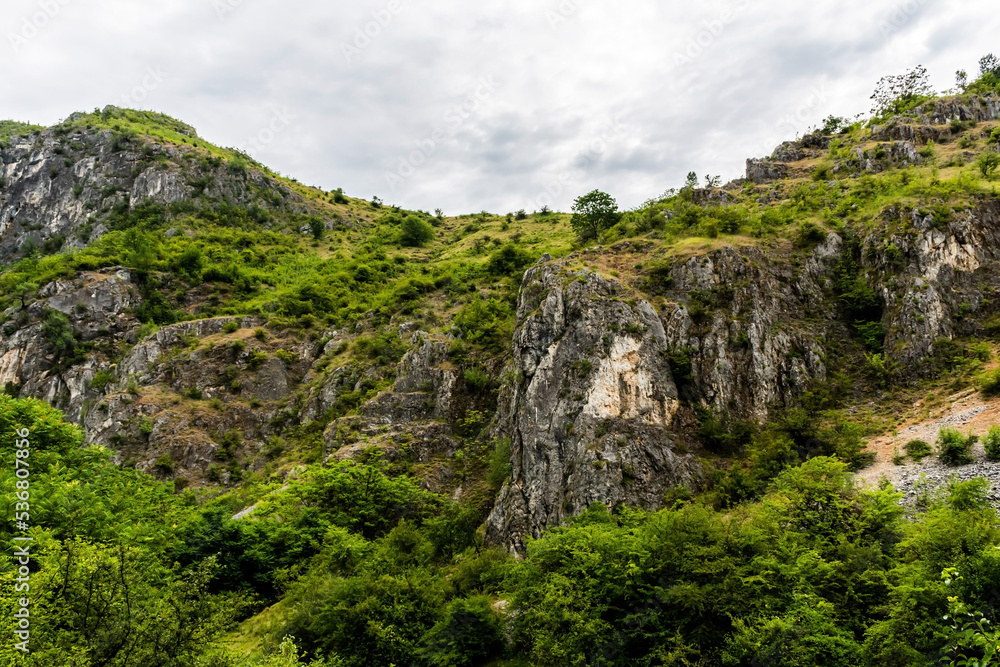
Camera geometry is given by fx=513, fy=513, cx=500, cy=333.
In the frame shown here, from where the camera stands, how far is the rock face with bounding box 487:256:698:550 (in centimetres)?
2675

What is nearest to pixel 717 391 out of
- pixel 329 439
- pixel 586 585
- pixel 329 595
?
pixel 586 585

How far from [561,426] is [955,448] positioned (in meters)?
17.3

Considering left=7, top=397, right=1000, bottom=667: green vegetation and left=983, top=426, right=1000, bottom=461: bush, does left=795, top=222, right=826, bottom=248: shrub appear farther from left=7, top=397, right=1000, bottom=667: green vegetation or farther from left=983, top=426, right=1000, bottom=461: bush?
left=7, top=397, right=1000, bottom=667: green vegetation

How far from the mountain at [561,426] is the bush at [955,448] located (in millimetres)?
119

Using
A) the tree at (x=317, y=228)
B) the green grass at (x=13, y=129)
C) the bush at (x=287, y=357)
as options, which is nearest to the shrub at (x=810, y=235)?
the bush at (x=287, y=357)

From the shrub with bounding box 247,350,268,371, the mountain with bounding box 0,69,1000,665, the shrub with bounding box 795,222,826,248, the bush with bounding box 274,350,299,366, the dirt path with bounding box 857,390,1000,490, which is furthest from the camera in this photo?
the bush with bounding box 274,350,299,366

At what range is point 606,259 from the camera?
38844mm

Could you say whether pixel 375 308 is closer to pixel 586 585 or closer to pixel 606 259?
pixel 606 259

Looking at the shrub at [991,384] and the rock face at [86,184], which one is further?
the rock face at [86,184]

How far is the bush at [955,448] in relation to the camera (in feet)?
67.7

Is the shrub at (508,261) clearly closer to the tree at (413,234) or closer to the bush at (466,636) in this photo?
the tree at (413,234)

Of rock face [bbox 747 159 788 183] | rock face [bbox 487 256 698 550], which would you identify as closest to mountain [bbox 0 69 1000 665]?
rock face [bbox 487 256 698 550]

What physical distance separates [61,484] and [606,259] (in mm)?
33780

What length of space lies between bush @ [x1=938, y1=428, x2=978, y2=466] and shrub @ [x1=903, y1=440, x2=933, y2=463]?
509 millimetres
